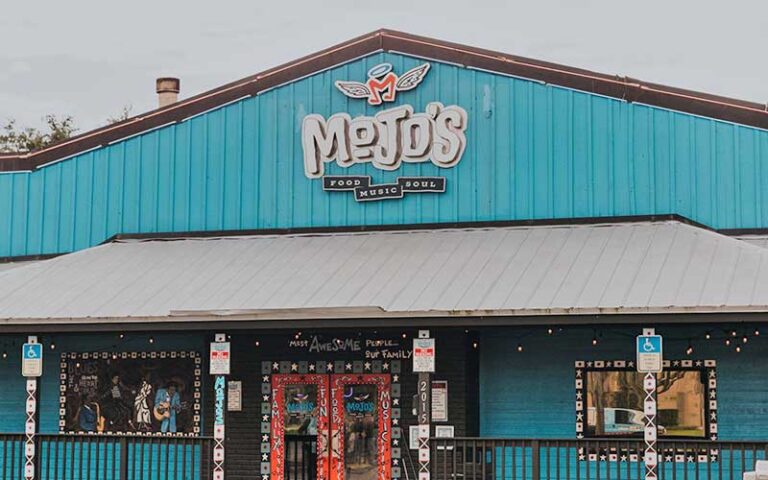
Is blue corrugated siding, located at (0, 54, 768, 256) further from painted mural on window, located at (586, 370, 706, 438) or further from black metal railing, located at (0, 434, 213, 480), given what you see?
black metal railing, located at (0, 434, 213, 480)

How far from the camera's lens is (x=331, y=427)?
2128 cm

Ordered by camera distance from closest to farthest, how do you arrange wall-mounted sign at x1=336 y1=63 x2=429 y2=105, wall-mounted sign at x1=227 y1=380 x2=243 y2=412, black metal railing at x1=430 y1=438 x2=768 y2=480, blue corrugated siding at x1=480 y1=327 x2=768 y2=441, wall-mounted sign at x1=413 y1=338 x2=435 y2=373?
1. black metal railing at x1=430 y1=438 x2=768 y2=480
2. wall-mounted sign at x1=413 y1=338 x2=435 y2=373
3. blue corrugated siding at x1=480 y1=327 x2=768 y2=441
4. wall-mounted sign at x1=227 y1=380 x2=243 y2=412
5. wall-mounted sign at x1=336 y1=63 x2=429 y2=105

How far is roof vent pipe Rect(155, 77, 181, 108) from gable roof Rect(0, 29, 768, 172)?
3.46 metres

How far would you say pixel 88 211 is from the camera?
24.4m

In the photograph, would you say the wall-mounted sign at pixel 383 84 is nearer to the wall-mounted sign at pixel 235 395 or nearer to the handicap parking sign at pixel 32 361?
the wall-mounted sign at pixel 235 395

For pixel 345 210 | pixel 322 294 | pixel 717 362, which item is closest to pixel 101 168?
pixel 345 210

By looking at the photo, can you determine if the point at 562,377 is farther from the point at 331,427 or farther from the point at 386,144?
the point at 386,144

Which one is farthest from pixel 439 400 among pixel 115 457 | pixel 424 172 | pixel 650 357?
pixel 115 457

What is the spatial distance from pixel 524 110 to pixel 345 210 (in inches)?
131

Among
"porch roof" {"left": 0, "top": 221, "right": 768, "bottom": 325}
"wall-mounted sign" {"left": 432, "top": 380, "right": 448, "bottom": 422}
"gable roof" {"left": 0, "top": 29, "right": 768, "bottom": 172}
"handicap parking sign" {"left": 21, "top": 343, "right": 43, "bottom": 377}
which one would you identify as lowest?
"wall-mounted sign" {"left": 432, "top": 380, "right": 448, "bottom": 422}

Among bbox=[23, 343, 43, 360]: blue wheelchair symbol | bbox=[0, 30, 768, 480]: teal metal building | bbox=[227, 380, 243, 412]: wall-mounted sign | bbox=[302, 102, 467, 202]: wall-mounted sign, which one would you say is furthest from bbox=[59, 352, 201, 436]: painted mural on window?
bbox=[302, 102, 467, 202]: wall-mounted sign

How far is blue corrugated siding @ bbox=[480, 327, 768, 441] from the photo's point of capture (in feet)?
64.1

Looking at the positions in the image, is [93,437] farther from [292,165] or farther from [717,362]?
[717,362]

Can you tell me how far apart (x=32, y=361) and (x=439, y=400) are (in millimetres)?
5870
